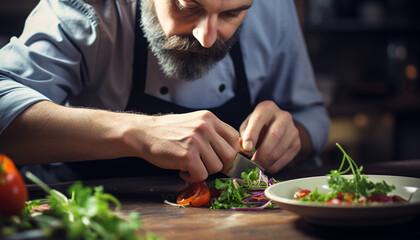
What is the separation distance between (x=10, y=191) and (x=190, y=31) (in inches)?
34.9

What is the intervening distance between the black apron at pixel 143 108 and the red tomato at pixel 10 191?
3.20ft

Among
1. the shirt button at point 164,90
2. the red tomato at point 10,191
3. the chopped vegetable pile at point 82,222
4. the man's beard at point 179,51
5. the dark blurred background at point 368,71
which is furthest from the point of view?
the dark blurred background at point 368,71

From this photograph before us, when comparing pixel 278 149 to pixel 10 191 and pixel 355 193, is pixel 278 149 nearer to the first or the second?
pixel 355 193

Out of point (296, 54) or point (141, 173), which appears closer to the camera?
point (141, 173)

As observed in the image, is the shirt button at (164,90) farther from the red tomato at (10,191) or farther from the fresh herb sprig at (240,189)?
the red tomato at (10,191)

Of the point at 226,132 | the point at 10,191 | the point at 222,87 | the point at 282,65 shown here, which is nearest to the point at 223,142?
the point at 226,132

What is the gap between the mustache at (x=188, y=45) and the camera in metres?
1.65

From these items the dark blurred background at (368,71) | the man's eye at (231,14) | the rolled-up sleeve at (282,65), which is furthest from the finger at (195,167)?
the dark blurred background at (368,71)

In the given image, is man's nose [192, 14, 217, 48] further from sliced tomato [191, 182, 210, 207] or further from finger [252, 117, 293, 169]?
sliced tomato [191, 182, 210, 207]

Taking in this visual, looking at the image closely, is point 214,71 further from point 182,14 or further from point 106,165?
point 106,165

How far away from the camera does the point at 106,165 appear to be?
1.94 m

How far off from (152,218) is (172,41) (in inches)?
29.0

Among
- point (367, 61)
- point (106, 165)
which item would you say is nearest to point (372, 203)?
point (106, 165)

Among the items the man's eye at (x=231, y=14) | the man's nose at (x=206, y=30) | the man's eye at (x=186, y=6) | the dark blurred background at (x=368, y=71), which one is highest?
the man's eye at (x=186, y=6)
